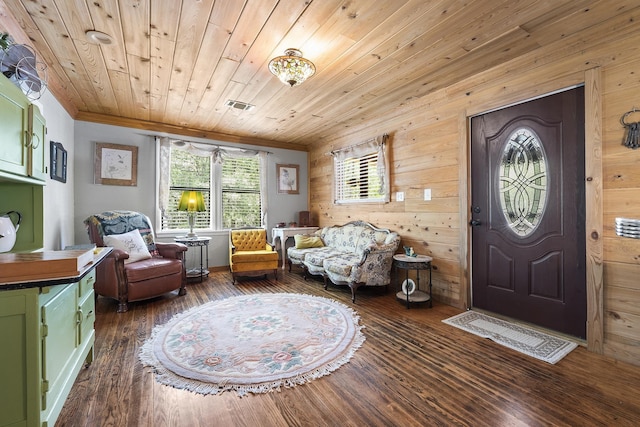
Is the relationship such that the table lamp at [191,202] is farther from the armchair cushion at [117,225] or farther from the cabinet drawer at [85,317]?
the cabinet drawer at [85,317]

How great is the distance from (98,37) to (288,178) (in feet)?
12.5

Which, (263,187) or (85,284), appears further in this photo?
(263,187)

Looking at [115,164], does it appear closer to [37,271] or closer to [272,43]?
[272,43]

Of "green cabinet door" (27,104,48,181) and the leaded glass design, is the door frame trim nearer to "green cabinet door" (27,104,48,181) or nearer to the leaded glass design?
the leaded glass design

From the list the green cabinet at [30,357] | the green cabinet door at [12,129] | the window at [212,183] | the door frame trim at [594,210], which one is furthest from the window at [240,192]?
the door frame trim at [594,210]

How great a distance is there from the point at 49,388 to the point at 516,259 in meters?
3.43

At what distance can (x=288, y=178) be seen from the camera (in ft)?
19.2

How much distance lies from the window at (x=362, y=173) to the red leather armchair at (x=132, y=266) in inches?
107

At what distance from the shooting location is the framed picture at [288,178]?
18.9ft

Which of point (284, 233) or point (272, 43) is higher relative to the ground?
point (272, 43)

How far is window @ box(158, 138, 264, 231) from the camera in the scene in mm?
4801

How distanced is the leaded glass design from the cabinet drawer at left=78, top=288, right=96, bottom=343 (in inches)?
137

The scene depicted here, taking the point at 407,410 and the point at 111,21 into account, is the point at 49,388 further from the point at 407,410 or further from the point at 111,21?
the point at 111,21

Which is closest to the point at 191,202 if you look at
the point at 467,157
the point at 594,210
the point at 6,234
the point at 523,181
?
the point at 6,234
